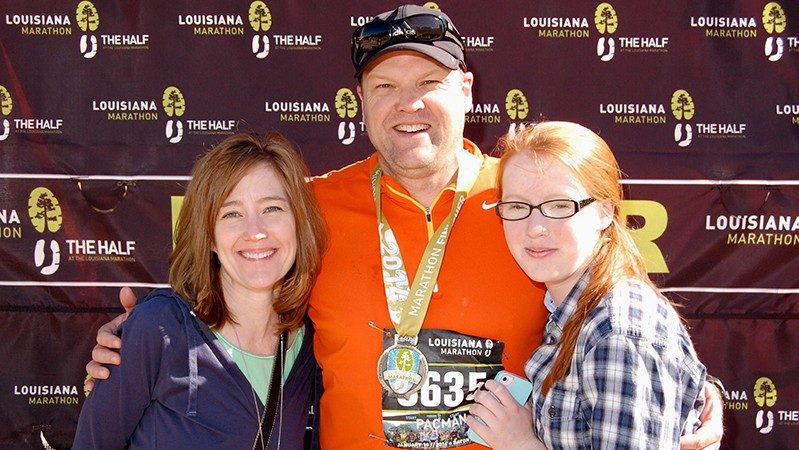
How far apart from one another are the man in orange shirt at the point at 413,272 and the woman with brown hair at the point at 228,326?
0.38 feet

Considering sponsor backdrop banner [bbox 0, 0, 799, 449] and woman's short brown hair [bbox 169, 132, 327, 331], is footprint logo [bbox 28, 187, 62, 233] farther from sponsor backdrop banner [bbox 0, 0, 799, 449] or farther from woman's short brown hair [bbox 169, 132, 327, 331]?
woman's short brown hair [bbox 169, 132, 327, 331]

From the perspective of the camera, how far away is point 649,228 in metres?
3.72

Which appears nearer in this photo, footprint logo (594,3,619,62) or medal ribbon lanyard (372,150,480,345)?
medal ribbon lanyard (372,150,480,345)

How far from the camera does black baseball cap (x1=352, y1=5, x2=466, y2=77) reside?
93.4 inches

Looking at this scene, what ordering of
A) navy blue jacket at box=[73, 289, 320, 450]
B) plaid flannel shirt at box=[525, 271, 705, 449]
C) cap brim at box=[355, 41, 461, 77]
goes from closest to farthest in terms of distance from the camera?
plaid flannel shirt at box=[525, 271, 705, 449] < navy blue jacket at box=[73, 289, 320, 450] < cap brim at box=[355, 41, 461, 77]

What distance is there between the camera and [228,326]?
7.06ft

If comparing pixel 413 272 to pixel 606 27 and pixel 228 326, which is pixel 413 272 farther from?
pixel 606 27

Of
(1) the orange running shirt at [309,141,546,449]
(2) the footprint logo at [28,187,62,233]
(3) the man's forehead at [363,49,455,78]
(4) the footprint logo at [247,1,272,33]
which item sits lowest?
(1) the orange running shirt at [309,141,546,449]

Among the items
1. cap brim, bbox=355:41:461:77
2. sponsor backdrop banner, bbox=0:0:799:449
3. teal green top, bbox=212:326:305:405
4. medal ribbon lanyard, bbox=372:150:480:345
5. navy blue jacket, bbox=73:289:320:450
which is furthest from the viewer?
sponsor backdrop banner, bbox=0:0:799:449

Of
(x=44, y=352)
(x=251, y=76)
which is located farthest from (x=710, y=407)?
(x=44, y=352)

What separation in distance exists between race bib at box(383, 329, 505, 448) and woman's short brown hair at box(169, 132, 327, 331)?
0.44m

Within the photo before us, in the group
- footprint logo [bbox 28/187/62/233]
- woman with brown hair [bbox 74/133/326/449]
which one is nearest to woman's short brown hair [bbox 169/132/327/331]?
woman with brown hair [bbox 74/133/326/449]

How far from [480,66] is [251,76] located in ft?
3.79

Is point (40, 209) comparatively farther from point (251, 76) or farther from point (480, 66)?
point (480, 66)
